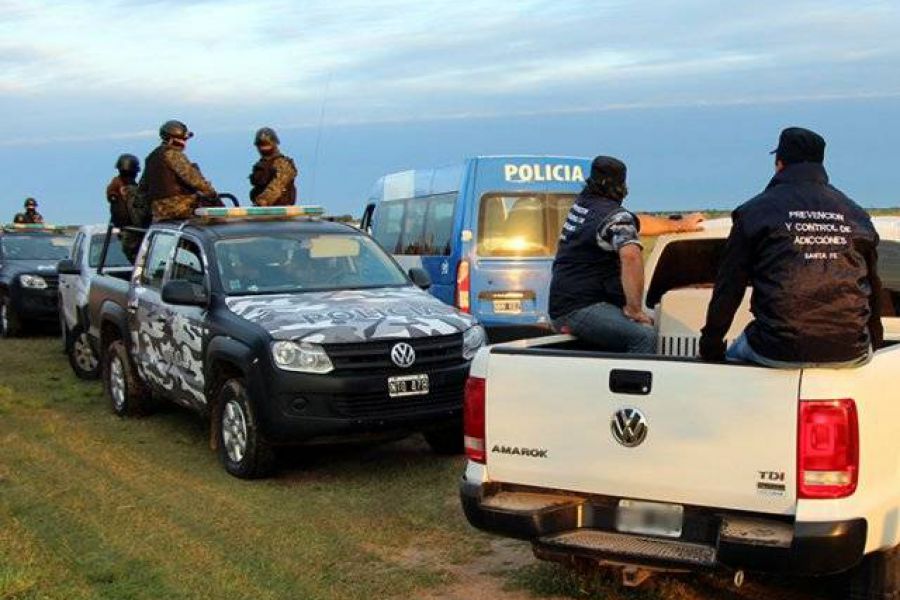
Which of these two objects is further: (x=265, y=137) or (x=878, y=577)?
(x=265, y=137)

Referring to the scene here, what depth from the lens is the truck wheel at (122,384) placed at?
410 inches

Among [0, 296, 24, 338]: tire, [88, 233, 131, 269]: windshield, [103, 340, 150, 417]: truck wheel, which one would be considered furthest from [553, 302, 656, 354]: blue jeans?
[0, 296, 24, 338]: tire

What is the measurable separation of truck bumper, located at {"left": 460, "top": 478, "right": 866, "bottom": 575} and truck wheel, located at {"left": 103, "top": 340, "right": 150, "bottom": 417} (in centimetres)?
598

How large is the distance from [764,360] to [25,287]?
1525cm

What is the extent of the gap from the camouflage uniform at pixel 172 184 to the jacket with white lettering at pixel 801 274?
727 centimetres

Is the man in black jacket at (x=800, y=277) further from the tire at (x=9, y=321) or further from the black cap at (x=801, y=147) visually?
the tire at (x=9, y=321)

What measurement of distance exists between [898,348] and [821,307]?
0.55 meters

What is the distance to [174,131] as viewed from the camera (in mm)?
11336

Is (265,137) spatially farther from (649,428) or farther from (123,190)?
(649,428)

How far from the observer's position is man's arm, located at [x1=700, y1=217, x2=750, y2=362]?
177 inches

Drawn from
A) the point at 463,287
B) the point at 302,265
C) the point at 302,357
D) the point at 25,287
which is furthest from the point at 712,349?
the point at 25,287

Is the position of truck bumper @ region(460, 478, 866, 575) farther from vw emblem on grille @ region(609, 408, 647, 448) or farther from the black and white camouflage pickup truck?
the black and white camouflage pickup truck

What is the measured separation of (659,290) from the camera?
7.25 m

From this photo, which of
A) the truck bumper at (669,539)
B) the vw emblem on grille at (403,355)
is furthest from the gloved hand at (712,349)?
the vw emblem on grille at (403,355)
